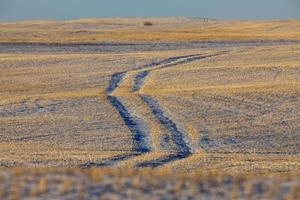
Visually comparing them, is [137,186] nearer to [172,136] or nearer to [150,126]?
[172,136]

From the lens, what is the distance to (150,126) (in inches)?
611

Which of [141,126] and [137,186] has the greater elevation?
[137,186]

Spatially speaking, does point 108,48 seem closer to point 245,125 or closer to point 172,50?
point 172,50

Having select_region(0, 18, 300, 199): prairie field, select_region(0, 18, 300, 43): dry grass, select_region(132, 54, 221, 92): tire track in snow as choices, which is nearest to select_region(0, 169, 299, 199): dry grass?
select_region(0, 18, 300, 199): prairie field

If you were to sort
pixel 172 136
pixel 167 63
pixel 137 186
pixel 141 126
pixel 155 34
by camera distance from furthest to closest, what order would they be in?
pixel 155 34, pixel 167 63, pixel 141 126, pixel 172 136, pixel 137 186

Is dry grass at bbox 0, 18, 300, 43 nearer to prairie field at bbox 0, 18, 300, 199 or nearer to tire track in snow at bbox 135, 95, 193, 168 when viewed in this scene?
prairie field at bbox 0, 18, 300, 199

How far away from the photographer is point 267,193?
3.00 m

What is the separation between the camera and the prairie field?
10.2ft

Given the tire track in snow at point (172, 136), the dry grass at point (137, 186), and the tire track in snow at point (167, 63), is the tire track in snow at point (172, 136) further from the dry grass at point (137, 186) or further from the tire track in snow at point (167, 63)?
the dry grass at point (137, 186)

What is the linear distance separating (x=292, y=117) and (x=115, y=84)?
918 cm

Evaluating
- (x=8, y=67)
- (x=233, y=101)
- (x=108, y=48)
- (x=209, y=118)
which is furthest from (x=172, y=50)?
(x=209, y=118)

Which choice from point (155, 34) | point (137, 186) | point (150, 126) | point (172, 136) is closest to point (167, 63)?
point (150, 126)

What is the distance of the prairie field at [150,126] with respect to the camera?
3100 millimetres

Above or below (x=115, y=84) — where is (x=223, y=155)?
above
